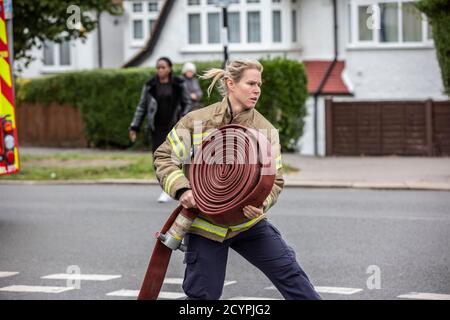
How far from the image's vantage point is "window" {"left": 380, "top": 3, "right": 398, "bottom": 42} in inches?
1185

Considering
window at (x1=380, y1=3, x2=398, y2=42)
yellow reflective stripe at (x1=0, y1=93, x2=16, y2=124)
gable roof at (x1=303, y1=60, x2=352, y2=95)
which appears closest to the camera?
yellow reflective stripe at (x1=0, y1=93, x2=16, y2=124)

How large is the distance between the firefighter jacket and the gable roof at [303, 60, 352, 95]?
23.1 meters

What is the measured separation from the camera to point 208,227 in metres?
6.41

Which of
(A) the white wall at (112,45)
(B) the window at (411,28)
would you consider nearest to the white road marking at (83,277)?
(B) the window at (411,28)

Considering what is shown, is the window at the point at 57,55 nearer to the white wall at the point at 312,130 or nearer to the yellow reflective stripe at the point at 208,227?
the white wall at the point at 312,130

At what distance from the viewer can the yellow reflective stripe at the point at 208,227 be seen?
21.0ft

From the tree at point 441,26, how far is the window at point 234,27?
11.7m

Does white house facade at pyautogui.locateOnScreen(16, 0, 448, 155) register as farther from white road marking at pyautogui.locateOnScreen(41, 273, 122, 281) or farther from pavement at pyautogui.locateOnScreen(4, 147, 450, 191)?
white road marking at pyautogui.locateOnScreen(41, 273, 122, 281)

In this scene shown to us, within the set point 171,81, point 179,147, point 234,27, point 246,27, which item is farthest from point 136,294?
point 234,27

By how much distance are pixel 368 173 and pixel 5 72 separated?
30.2 feet

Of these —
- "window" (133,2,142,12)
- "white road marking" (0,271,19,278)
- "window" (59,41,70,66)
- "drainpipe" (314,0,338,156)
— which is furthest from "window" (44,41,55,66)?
"white road marking" (0,271,19,278)
